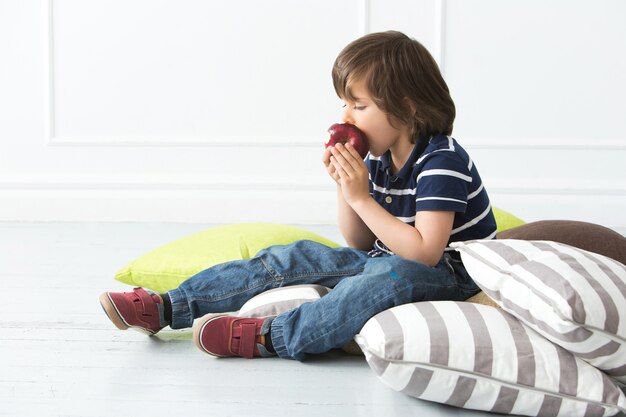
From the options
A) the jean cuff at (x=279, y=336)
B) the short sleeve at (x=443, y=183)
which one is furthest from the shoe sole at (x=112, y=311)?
the short sleeve at (x=443, y=183)

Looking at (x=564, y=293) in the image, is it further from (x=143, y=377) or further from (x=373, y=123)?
(x=143, y=377)

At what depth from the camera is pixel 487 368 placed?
4.08 ft

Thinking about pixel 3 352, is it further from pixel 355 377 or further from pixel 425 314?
pixel 425 314

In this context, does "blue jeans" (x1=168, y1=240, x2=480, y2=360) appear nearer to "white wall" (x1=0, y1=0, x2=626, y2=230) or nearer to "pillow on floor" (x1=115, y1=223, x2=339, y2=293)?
"pillow on floor" (x1=115, y1=223, x2=339, y2=293)

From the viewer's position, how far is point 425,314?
1320mm

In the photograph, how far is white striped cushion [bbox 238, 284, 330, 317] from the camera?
156 centimetres

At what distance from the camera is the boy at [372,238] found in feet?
4.75

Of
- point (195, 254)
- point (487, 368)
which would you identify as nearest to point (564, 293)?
point (487, 368)

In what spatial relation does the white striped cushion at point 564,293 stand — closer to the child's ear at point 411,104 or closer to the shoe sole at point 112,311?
the child's ear at point 411,104

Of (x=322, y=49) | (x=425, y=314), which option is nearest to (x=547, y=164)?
(x=322, y=49)

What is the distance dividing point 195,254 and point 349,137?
20.8 inches

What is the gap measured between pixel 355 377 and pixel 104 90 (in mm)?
2320

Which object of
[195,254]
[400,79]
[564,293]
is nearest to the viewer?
[564,293]

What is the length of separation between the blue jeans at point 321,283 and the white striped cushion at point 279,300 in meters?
0.04
